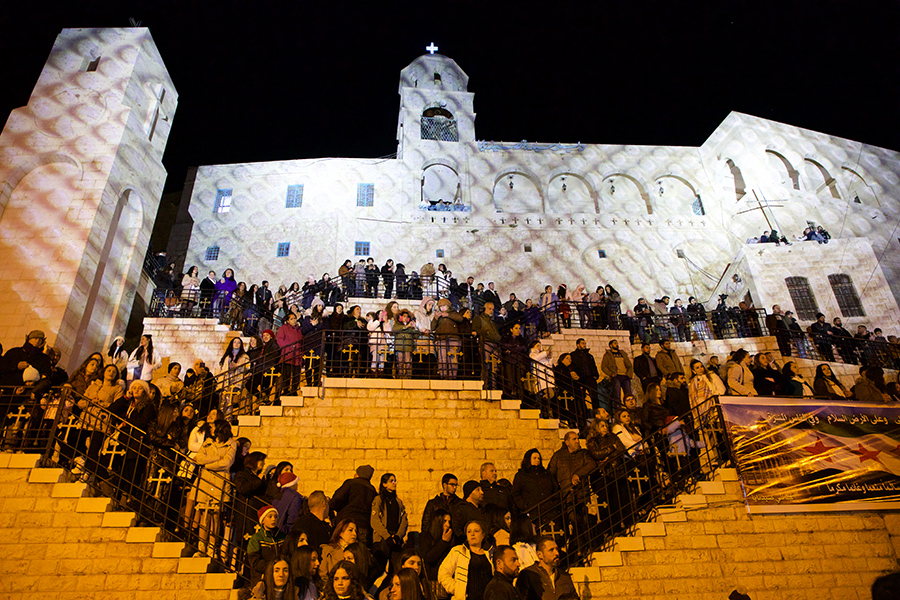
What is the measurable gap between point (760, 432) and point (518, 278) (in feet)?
49.5

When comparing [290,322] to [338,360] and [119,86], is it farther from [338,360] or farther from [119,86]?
[119,86]

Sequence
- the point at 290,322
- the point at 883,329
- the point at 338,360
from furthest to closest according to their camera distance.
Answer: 1. the point at 883,329
2. the point at 290,322
3. the point at 338,360

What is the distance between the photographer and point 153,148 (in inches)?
655

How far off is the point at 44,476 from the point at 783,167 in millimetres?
26149

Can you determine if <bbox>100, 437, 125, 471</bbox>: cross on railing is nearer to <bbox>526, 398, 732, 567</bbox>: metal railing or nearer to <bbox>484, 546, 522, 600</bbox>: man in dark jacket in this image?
<bbox>484, 546, 522, 600</bbox>: man in dark jacket

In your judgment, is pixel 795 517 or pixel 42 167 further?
pixel 42 167

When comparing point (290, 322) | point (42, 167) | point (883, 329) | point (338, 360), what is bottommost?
point (338, 360)

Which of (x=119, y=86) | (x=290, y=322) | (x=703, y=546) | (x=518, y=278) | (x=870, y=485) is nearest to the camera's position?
(x=703, y=546)

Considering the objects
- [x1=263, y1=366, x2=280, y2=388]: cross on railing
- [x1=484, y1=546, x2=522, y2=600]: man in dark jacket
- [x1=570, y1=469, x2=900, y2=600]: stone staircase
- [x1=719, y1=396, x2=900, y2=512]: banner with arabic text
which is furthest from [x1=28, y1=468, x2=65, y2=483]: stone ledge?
[x1=719, y1=396, x2=900, y2=512]: banner with arabic text

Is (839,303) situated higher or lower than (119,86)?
lower

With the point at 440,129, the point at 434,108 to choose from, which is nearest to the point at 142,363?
the point at 440,129

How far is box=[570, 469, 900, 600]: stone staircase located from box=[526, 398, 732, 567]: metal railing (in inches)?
7.6

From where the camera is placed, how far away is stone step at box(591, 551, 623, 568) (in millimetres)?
7074

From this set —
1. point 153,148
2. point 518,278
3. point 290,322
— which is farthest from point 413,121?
point 290,322
